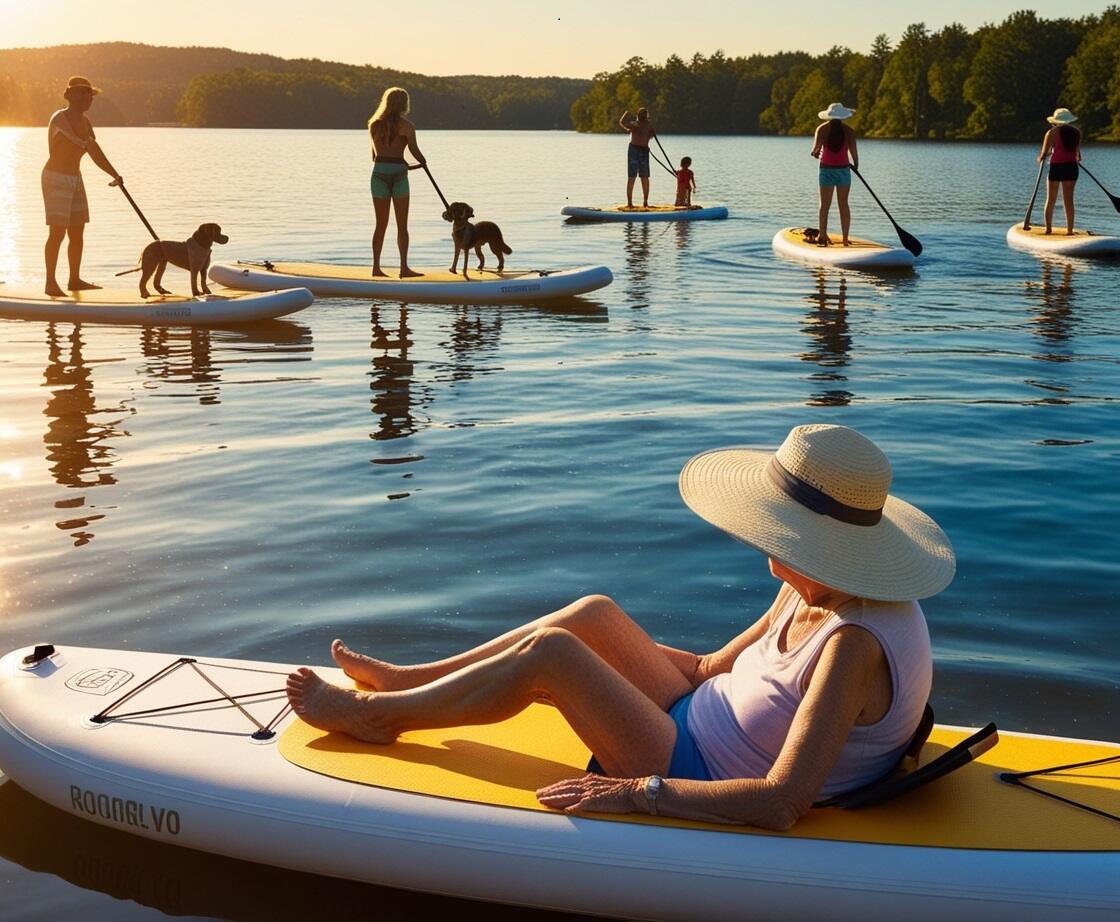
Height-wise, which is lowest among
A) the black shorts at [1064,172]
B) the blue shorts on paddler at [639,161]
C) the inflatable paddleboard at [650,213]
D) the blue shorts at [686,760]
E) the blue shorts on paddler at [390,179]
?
the blue shorts at [686,760]

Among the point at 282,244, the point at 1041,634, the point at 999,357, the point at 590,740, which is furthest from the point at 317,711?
the point at 282,244

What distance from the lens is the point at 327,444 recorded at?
8.96 metres

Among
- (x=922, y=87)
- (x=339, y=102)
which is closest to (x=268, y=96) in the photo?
(x=339, y=102)

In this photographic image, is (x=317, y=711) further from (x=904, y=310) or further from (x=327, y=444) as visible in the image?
(x=904, y=310)

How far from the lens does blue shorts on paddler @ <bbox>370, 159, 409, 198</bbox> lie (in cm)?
1414

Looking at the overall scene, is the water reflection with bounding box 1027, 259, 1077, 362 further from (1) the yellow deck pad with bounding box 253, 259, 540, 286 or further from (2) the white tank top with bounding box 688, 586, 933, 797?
(2) the white tank top with bounding box 688, 586, 933, 797

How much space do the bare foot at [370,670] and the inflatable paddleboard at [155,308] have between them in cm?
960

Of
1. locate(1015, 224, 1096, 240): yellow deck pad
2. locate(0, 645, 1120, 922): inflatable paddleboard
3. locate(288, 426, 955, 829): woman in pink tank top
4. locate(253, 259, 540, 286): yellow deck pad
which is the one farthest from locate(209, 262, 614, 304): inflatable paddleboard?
locate(288, 426, 955, 829): woman in pink tank top

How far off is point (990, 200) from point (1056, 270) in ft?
48.0

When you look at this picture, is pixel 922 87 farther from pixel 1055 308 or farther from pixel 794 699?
pixel 794 699

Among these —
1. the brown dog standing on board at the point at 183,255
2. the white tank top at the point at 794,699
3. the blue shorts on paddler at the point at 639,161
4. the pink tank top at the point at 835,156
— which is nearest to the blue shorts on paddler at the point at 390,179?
the brown dog standing on board at the point at 183,255

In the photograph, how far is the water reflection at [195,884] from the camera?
390 centimetres

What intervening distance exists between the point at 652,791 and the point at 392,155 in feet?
37.8

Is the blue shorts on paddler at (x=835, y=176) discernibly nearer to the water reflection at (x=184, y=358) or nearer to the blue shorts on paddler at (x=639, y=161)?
the blue shorts on paddler at (x=639, y=161)
